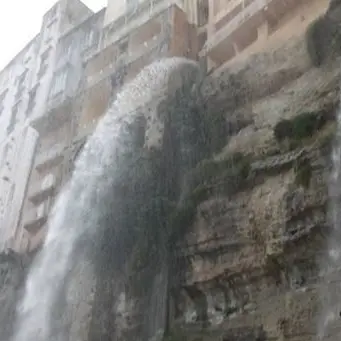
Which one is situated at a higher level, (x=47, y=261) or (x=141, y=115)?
(x=141, y=115)

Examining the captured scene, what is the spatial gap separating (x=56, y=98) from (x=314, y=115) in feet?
60.4

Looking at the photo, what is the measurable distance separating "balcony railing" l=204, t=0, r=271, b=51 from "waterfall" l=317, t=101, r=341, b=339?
7867 millimetres

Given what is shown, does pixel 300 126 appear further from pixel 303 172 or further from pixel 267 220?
pixel 267 220

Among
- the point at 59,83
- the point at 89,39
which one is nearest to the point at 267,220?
the point at 89,39

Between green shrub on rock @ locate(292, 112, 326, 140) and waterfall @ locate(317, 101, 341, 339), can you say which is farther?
green shrub on rock @ locate(292, 112, 326, 140)

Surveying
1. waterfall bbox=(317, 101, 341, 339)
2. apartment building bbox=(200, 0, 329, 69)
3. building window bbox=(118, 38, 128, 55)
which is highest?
building window bbox=(118, 38, 128, 55)

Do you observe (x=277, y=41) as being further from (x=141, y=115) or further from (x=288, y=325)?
(x=288, y=325)

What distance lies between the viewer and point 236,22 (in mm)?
18188

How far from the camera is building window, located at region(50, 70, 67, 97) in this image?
2818 centimetres

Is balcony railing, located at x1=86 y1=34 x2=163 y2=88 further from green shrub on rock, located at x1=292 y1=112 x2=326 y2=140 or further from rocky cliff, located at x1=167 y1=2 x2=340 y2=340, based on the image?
green shrub on rock, located at x1=292 y1=112 x2=326 y2=140

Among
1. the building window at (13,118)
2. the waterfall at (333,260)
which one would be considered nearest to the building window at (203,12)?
the waterfall at (333,260)

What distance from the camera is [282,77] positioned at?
13.9 m

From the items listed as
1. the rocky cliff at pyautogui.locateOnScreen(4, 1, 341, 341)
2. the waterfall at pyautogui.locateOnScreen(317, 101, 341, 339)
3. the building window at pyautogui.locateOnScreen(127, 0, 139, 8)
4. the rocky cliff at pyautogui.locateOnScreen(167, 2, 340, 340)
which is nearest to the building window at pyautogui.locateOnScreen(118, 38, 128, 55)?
the building window at pyautogui.locateOnScreen(127, 0, 139, 8)

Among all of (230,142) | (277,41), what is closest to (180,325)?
(230,142)
